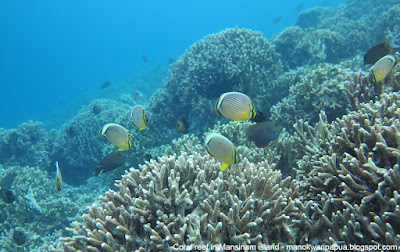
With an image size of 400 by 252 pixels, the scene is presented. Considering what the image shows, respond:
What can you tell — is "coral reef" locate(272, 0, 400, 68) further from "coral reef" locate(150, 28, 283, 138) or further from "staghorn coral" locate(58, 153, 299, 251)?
"staghorn coral" locate(58, 153, 299, 251)

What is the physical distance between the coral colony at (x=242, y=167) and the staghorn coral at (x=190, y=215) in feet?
0.05

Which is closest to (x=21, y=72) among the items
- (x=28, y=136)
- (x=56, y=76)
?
(x=56, y=76)

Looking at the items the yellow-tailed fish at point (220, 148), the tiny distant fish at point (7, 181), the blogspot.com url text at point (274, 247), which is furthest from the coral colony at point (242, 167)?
the yellow-tailed fish at point (220, 148)

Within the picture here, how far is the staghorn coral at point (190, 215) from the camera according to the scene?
7.62 feet

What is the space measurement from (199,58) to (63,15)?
19853cm

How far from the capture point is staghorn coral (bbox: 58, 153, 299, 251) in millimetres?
2322

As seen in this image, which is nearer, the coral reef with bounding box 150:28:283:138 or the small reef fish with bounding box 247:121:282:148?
the small reef fish with bounding box 247:121:282:148

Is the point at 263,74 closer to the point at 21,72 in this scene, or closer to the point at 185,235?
the point at 185,235

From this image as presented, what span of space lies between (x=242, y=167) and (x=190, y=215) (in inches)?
48.1

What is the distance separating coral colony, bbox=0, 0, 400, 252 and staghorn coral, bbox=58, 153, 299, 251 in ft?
0.05

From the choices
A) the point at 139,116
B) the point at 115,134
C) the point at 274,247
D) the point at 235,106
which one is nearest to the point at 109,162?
the point at 115,134

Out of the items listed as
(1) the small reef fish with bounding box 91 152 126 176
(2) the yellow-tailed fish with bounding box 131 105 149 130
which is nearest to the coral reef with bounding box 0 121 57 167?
(1) the small reef fish with bounding box 91 152 126 176

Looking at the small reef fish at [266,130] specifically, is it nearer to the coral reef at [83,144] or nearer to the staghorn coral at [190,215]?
the staghorn coral at [190,215]

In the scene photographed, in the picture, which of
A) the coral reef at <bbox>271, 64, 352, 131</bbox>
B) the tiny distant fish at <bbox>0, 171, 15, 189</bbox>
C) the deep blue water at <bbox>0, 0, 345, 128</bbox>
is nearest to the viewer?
the coral reef at <bbox>271, 64, 352, 131</bbox>
